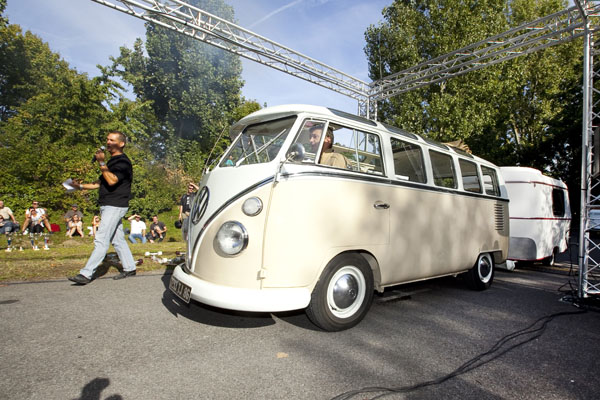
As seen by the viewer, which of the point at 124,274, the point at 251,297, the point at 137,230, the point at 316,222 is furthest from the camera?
the point at 137,230

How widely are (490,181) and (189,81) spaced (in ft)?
71.7

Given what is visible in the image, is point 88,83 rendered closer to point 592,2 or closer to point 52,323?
point 52,323

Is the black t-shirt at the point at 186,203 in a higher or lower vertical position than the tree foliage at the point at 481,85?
lower

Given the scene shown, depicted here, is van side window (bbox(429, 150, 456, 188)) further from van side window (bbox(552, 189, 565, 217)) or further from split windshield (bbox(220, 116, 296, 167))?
van side window (bbox(552, 189, 565, 217))

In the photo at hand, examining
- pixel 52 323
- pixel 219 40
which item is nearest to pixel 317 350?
pixel 52 323

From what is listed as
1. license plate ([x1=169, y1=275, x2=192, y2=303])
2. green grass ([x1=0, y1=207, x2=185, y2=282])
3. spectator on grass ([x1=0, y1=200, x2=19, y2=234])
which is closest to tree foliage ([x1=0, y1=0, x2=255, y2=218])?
spectator on grass ([x1=0, y1=200, x2=19, y2=234])

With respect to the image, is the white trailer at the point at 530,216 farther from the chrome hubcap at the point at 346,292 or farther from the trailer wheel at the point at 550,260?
the chrome hubcap at the point at 346,292

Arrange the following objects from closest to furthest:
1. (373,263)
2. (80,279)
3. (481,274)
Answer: (373,263), (80,279), (481,274)

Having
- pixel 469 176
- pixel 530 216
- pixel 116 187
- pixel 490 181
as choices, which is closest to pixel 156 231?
pixel 116 187

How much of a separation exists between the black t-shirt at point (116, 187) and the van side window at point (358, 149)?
2.99 m

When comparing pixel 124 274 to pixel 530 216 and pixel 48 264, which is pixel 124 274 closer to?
pixel 48 264

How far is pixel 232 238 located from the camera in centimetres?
275

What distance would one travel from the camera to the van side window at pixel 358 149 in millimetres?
3354

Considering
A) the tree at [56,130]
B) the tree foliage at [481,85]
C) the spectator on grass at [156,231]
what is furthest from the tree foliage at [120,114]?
the tree foliage at [481,85]
